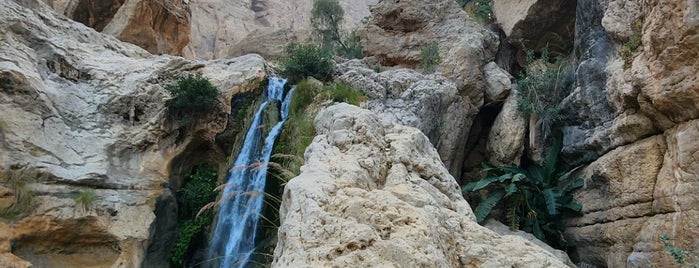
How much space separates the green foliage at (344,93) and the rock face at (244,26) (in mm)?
12602

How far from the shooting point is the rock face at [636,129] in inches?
256

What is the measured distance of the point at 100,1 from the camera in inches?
613

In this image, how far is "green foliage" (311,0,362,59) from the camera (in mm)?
17484

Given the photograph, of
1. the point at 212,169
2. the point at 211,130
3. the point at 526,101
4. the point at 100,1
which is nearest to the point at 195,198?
the point at 212,169

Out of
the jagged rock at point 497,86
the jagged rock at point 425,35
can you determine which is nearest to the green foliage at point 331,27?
the jagged rock at point 425,35

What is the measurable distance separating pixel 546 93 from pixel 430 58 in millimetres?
3076

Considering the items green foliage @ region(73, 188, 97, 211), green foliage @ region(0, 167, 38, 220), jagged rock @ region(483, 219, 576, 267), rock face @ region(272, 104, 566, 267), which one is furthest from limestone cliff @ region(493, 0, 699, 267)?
green foliage @ region(0, 167, 38, 220)

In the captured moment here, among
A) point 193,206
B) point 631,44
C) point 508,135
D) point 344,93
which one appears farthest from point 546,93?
point 193,206

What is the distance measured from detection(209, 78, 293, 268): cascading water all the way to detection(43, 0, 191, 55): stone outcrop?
786 cm

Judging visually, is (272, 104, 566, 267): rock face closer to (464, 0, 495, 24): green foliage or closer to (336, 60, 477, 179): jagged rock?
(336, 60, 477, 179): jagged rock

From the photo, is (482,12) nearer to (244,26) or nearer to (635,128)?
(635,128)

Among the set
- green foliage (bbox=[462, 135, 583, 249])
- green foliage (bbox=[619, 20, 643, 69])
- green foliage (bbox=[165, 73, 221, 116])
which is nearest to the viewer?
green foliage (bbox=[619, 20, 643, 69])

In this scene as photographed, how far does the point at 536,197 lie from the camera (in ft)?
31.9

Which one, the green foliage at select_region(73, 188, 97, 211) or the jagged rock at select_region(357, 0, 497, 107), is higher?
the jagged rock at select_region(357, 0, 497, 107)
